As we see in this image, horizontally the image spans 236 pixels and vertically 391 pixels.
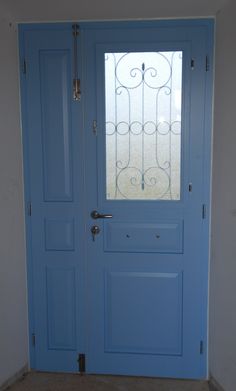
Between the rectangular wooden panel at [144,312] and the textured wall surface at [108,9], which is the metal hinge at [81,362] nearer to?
the rectangular wooden panel at [144,312]

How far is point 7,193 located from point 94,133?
2.20ft

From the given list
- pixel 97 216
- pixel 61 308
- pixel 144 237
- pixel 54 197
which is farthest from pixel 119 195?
pixel 61 308

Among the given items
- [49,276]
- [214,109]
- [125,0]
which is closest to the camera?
[125,0]

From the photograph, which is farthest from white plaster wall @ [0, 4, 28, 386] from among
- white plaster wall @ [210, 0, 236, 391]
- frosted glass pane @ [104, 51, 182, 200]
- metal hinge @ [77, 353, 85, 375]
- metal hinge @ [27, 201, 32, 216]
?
white plaster wall @ [210, 0, 236, 391]

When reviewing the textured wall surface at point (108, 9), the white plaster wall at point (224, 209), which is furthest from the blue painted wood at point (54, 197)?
the white plaster wall at point (224, 209)

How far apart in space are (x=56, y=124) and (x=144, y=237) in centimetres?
94

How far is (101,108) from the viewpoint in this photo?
230 cm

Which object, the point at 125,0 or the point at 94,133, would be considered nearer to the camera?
the point at 125,0

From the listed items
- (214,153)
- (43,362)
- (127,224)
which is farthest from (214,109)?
(43,362)

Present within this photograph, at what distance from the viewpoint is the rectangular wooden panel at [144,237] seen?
2342 millimetres

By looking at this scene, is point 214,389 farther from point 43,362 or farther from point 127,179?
point 127,179

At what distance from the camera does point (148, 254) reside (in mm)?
2367

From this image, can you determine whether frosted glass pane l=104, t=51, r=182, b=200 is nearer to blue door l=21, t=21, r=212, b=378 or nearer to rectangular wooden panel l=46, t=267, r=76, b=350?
blue door l=21, t=21, r=212, b=378

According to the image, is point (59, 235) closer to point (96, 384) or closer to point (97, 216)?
point (97, 216)
